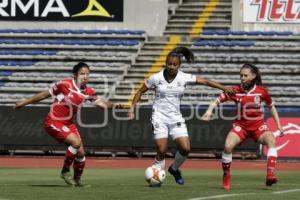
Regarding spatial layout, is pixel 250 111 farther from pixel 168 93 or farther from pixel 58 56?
pixel 58 56

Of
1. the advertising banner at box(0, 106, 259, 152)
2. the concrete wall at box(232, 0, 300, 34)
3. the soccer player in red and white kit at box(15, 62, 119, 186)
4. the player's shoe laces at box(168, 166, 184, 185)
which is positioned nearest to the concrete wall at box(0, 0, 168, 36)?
the concrete wall at box(232, 0, 300, 34)

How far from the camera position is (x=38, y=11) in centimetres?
3925

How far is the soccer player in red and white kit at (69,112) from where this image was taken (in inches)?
587

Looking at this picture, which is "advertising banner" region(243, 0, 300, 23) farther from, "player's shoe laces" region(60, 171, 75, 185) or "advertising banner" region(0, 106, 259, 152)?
"player's shoe laces" region(60, 171, 75, 185)

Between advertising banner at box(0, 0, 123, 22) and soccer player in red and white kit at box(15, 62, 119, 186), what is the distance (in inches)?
936

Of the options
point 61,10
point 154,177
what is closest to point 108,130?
point 61,10

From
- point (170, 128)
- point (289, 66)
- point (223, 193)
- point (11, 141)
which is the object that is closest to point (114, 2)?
point (289, 66)

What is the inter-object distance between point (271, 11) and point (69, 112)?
76.1 ft

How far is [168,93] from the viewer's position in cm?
1501

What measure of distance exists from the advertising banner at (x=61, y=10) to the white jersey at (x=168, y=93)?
23780mm

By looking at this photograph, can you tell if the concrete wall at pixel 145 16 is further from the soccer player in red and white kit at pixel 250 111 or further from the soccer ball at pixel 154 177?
the soccer ball at pixel 154 177

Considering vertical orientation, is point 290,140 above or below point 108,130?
below

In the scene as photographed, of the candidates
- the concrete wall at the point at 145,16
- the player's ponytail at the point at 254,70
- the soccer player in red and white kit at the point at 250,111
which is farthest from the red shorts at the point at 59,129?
the concrete wall at the point at 145,16

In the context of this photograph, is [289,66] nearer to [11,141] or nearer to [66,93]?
[11,141]
